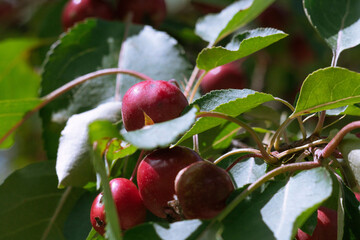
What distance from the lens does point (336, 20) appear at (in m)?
0.77

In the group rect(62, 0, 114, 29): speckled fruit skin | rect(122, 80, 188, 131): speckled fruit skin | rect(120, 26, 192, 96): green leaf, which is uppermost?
rect(122, 80, 188, 131): speckled fruit skin

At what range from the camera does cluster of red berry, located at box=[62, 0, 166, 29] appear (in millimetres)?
1057

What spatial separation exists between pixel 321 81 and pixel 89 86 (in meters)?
0.45

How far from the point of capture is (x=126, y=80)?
0.87m

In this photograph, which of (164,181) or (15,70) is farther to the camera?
(15,70)

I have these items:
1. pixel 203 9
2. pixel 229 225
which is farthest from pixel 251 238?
pixel 203 9

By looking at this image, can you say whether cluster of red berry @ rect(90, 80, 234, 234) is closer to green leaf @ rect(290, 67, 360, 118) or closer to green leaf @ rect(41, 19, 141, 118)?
green leaf @ rect(290, 67, 360, 118)

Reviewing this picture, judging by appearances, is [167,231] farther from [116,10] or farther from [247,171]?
[116,10]

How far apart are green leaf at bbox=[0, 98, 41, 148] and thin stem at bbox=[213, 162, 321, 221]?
1.23 feet

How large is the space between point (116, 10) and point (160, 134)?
28.4 inches

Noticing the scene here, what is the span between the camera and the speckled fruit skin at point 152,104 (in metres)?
0.56

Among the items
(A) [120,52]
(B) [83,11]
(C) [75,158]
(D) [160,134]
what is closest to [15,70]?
(B) [83,11]

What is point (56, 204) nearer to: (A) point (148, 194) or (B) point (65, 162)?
(B) point (65, 162)

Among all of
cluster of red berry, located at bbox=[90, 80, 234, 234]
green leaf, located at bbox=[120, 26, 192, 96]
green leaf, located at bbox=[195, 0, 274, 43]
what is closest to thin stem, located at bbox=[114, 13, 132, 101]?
green leaf, located at bbox=[120, 26, 192, 96]
